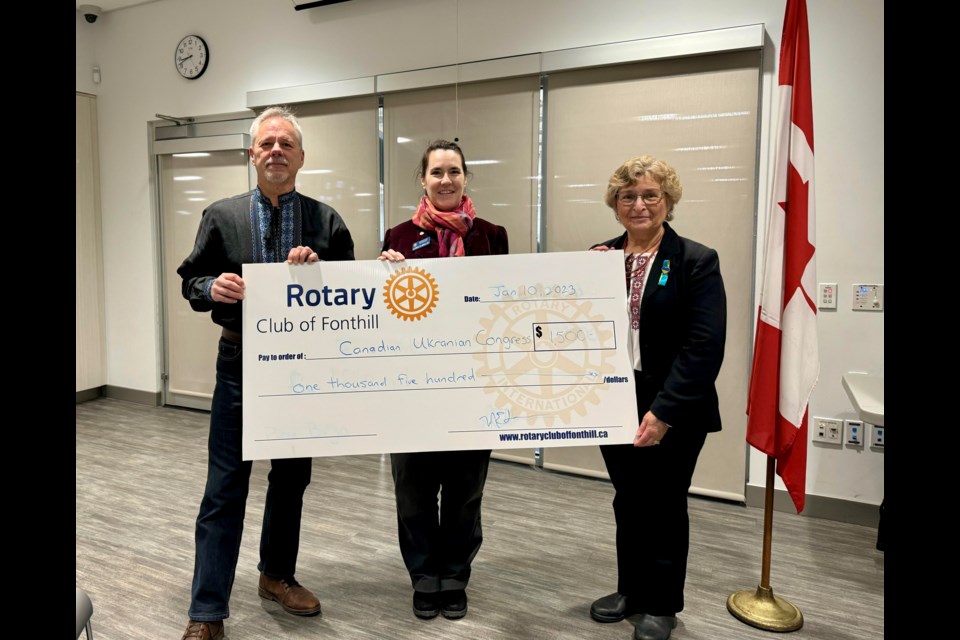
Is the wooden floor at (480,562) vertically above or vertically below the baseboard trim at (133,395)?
below

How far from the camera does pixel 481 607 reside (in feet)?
7.66

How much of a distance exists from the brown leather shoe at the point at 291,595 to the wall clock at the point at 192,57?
4081 millimetres

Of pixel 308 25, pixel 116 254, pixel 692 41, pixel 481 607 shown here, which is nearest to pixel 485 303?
pixel 481 607

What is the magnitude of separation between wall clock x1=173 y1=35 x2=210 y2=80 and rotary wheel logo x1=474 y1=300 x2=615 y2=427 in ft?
13.4

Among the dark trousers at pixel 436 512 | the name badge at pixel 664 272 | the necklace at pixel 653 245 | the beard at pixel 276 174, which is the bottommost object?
the dark trousers at pixel 436 512

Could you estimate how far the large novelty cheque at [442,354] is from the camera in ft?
6.38

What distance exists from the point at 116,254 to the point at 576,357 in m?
4.99

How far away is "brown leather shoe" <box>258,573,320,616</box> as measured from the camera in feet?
7.41

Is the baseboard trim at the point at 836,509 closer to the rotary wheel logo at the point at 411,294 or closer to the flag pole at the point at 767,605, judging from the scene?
the flag pole at the point at 767,605

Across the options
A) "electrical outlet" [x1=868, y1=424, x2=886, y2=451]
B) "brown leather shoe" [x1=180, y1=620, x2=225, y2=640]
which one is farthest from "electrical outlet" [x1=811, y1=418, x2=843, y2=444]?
"brown leather shoe" [x1=180, y1=620, x2=225, y2=640]

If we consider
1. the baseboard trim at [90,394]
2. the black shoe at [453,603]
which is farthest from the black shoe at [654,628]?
the baseboard trim at [90,394]

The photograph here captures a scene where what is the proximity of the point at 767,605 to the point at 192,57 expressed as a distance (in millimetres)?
5238

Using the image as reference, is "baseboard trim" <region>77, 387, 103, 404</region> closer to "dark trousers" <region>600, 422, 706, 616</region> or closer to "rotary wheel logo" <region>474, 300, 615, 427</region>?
"rotary wheel logo" <region>474, 300, 615, 427</region>

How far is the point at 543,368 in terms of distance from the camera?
197 centimetres
